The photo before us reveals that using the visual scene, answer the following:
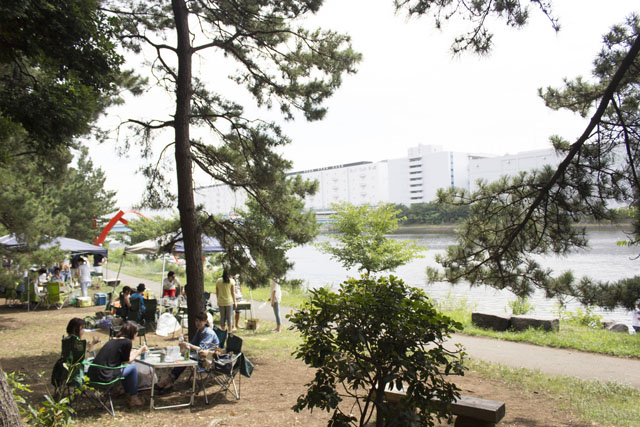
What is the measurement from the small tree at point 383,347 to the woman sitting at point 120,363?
3.06 m

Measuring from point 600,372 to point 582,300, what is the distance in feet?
10.6

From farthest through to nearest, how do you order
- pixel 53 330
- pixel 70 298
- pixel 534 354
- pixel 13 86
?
1. pixel 70 298
2. pixel 53 330
3. pixel 534 354
4. pixel 13 86

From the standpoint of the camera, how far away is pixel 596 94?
6.00m

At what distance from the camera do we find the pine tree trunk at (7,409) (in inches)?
119

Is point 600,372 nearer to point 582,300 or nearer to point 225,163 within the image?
point 582,300

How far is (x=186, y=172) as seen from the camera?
8547 millimetres

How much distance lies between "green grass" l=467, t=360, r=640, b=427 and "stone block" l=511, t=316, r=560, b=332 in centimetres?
341

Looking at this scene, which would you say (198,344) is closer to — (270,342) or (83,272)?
(270,342)

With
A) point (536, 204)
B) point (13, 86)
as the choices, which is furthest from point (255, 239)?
point (536, 204)

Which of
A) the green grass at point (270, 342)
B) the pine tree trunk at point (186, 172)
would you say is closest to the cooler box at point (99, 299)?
the green grass at point (270, 342)

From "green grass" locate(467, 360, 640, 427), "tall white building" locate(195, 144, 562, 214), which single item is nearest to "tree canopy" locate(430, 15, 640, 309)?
"green grass" locate(467, 360, 640, 427)

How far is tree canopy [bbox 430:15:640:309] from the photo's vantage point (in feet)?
18.1

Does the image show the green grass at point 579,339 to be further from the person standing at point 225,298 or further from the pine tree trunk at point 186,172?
the pine tree trunk at point 186,172

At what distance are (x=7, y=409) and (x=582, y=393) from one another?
670cm
